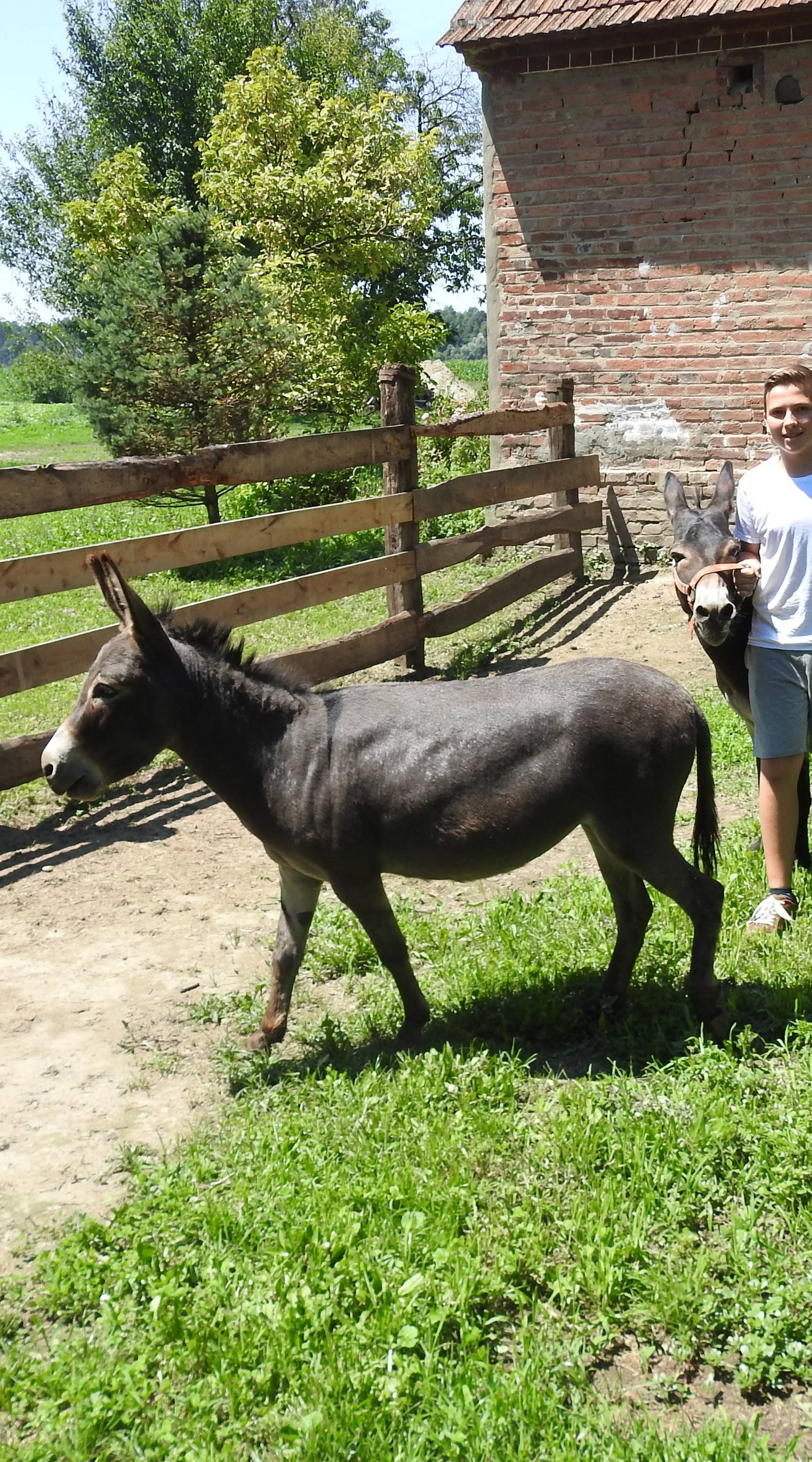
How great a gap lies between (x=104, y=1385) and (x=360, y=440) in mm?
A: 6548

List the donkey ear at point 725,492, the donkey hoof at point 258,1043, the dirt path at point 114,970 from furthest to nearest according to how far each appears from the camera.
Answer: the donkey ear at point 725,492
the donkey hoof at point 258,1043
the dirt path at point 114,970

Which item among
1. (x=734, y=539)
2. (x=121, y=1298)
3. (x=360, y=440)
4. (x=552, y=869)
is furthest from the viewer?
(x=360, y=440)

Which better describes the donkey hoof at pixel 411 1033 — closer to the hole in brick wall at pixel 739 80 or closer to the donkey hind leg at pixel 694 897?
the donkey hind leg at pixel 694 897

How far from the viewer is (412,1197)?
3.09m

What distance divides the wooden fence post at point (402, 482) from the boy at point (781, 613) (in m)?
4.19

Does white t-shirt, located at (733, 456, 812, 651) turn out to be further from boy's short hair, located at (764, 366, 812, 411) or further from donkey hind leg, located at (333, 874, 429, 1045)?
donkey hind leg, located at (333, 874, 429, 1045)

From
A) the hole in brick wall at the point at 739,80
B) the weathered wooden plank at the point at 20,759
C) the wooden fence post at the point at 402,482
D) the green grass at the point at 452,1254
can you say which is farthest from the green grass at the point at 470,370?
the green grass at the point at 452,1254

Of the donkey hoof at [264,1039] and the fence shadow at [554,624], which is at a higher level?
the fence shadow at [554,624]

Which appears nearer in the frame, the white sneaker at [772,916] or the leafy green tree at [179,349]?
the white sneaker at [772,916]

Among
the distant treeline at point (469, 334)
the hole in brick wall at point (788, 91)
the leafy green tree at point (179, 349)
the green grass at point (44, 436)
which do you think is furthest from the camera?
the distant treeline at point (469, 334)

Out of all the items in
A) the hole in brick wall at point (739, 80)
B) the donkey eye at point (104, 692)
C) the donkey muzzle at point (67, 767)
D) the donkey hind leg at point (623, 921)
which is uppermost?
the hole in brick wall at point (739, 80)

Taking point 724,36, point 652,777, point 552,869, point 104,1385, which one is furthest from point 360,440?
point 104,1385

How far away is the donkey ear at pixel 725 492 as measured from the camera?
479cm

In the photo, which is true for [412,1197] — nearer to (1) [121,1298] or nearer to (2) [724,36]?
(1) [121,1298]
